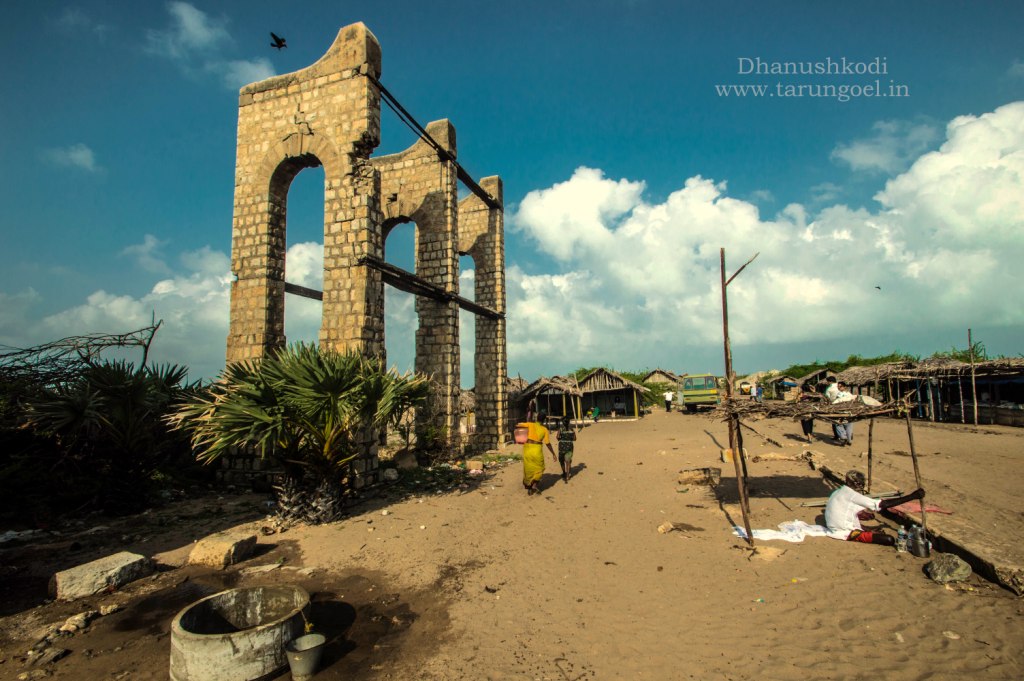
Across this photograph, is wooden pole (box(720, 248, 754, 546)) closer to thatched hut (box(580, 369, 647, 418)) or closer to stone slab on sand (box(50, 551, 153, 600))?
stone slab on sand (box(50, 551, 153, 600))

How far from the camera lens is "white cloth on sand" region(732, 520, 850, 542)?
6804 mm

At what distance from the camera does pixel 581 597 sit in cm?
524

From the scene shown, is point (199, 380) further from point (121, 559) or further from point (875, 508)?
point (875, 508)

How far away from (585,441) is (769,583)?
13.3 metres

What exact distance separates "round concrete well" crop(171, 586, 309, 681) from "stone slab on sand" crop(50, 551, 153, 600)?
7.51 ft

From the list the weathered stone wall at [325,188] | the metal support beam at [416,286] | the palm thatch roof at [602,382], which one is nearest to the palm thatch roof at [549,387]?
the palm thatch roof at [602,382]

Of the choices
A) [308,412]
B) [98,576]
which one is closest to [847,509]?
[308,412]

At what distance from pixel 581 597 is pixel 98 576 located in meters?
5.41

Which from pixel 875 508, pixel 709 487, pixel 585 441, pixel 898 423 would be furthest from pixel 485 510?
pixel 898 423

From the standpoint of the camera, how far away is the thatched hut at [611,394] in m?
28.9

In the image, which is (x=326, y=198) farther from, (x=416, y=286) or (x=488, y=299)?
(x=488, y=299)

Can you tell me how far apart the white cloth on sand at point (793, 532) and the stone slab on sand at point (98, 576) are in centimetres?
802

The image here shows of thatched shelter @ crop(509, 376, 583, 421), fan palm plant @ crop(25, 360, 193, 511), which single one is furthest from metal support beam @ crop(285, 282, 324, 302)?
thatched shelter @ crop(509, 376, 583, 421)

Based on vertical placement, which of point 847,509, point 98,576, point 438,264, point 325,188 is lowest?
point 98,576
